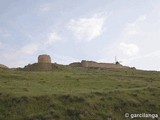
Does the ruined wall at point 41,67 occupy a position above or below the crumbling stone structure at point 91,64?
below

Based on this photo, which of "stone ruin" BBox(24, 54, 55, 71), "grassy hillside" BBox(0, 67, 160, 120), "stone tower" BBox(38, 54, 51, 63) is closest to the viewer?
"grassy hillside" BBox(0, 67, 160, 120)

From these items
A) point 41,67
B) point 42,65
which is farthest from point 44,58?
point 41,67

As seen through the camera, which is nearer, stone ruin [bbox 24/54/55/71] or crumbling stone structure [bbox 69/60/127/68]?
stone ruin [bbox 24/54/55/71]

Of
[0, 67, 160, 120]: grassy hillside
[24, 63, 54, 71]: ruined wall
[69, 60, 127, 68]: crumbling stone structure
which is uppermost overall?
[69, 60, 127, 68]: crumbling stone structure

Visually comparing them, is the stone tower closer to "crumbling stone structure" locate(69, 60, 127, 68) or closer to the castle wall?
the castle wall

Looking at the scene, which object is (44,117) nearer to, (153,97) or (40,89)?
(40,89)

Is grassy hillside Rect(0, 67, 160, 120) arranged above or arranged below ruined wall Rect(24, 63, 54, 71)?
below

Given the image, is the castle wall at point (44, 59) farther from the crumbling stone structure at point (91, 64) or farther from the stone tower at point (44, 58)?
the crumbling stone structure at point (91, 64)

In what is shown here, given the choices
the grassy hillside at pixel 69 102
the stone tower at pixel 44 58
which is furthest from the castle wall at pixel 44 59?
the grassy hillside at pixel 69 102

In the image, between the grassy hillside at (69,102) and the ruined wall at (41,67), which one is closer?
the grassy hillside at (69,102)

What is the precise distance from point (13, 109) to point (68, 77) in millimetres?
15184

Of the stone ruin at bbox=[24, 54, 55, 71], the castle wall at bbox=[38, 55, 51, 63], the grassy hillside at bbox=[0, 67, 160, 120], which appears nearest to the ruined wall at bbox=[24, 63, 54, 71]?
the stone ruin at bbox=[24, 54, 55, 71]

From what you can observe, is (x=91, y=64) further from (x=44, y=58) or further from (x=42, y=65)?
(x=42, y=65)

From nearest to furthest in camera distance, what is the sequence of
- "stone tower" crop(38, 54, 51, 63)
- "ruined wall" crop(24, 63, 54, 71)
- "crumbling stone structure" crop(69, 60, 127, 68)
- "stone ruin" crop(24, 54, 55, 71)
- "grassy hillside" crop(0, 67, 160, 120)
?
"grassy hillside" crop(0, 67, 160, 120)
"ruined wall" crop(24, 63, 54, 71)
"stone ruin" crop(24, 54, 55, 71)
"stone tower" crop(38, 54, 51, 63)
"crumbling stone structure" crop(69, 60, 127, 68)
